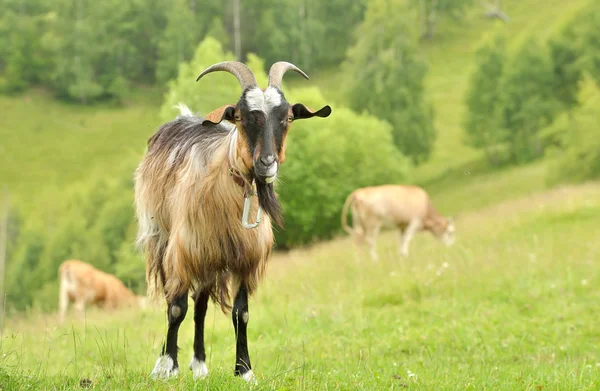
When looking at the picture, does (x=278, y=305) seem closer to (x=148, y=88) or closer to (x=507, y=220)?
(x=507, y=220)

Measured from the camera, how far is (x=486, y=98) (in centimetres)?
5506

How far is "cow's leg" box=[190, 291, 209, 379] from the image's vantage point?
6.94 meters

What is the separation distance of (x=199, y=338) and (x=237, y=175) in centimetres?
169

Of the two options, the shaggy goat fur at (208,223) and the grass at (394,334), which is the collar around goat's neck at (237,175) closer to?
the shaggy goat fur at (208,223)

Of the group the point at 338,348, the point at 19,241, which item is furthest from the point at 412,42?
the point at 338,348

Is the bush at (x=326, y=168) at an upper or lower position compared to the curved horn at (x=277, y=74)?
lower

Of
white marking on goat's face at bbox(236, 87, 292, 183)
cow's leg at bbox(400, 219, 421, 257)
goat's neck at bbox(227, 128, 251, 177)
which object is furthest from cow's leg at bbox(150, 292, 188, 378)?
cow's leg at bbox(400, 219, 421, 257)

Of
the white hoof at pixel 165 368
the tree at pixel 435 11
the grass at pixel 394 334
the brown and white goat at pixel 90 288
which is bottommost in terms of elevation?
the brown and white goat at pixel 90 288

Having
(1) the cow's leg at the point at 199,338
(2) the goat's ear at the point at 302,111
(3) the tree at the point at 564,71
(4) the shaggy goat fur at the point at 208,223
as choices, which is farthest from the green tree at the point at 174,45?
(2) the goat's ear at the point at 302,111

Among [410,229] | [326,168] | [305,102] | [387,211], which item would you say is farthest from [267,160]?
[305,102]

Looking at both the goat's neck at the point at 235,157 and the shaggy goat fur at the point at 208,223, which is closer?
the goat's neck at the point at 235,157

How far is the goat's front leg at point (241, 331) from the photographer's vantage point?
6586 millimetres

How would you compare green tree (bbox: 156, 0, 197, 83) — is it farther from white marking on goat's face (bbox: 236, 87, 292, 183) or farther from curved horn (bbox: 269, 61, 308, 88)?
white marking on goat's face (bbox: 236, 87, 292, 183)

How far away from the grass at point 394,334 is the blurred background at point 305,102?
26.1 ft
